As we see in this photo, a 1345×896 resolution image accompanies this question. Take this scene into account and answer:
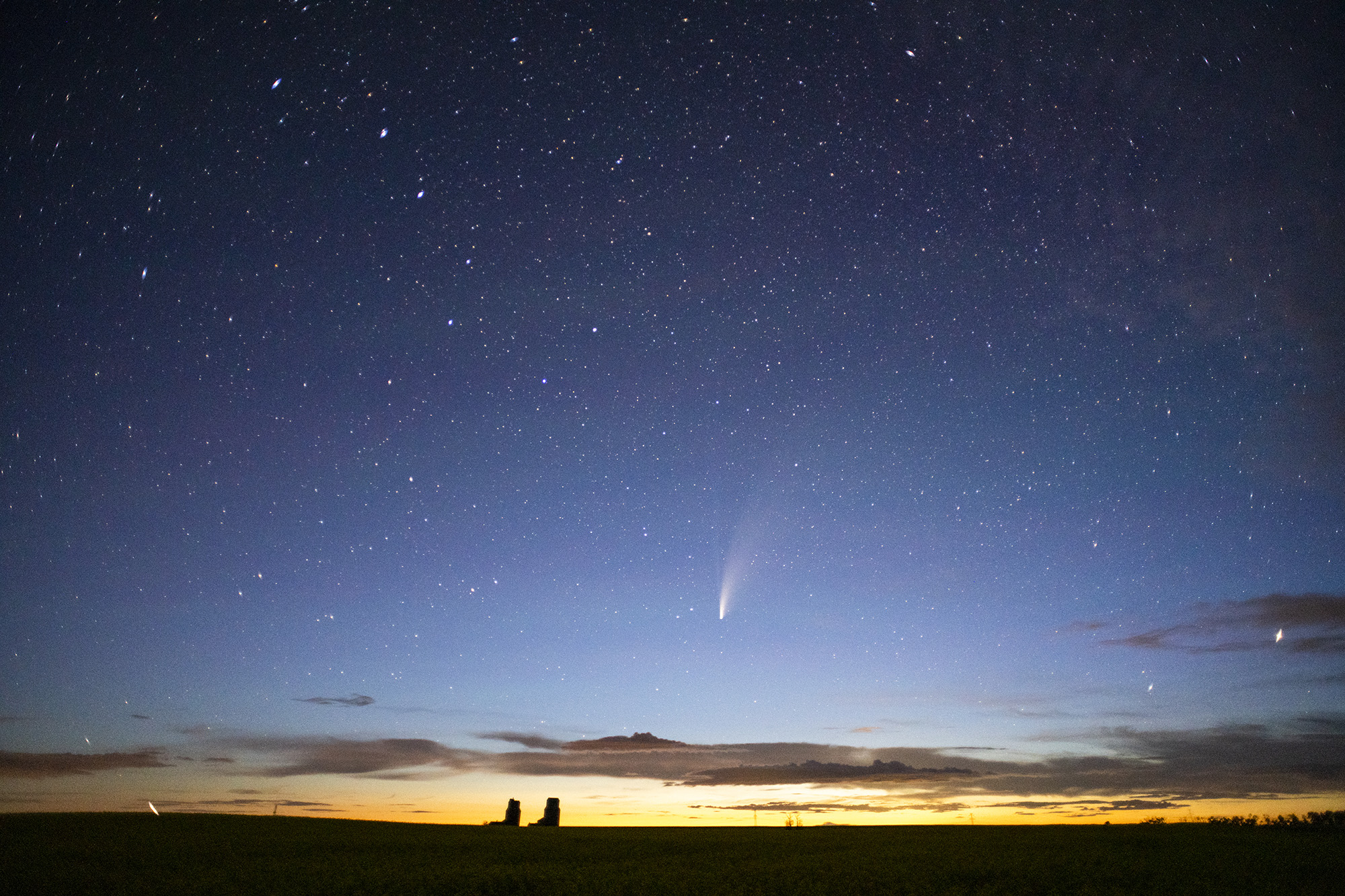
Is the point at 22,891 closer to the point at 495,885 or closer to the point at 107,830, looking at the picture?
the point at 495,885

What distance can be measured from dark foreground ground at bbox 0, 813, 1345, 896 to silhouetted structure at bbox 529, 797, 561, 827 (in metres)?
13.8

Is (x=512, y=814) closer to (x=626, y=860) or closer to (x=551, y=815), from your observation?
(x=551, y=815)

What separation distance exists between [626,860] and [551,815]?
3129 cm

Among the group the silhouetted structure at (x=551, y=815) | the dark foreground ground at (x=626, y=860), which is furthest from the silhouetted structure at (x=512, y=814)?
the dark foreground ground at (x=626, y=860)

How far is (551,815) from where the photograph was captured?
5809 centimetres

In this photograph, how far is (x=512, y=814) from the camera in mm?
57906

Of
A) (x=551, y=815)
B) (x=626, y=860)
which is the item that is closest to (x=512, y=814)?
(x=551, y=815)

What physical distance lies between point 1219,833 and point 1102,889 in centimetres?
2552

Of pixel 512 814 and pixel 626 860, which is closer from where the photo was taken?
pixel 626 860

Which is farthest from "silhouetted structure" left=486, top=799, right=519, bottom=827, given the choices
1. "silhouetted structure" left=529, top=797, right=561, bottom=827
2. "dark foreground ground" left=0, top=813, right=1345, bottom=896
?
"dark foreground ground" left=0, top=813, right=1345, bottom=896

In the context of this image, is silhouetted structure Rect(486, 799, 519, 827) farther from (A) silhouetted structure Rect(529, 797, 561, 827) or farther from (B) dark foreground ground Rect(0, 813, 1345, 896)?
(B) dark foreground ground Rect(0, 813, 1345, 896)

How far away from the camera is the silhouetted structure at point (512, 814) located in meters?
57.4

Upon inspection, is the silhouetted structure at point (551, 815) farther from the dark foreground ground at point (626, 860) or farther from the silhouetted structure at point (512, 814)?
the dark foreground ground at point (626, 860)

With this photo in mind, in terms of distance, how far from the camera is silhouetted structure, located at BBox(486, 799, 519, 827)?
5742 centimetres
